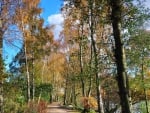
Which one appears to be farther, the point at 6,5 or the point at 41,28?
the point at 41,28

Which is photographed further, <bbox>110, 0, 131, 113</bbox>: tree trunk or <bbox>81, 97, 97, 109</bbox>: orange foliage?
<bbox>81, 97, 97, 109</bbox>: orange foliage

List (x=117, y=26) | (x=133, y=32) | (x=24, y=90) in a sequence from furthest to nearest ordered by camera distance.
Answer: (x=24, y=90), (x=133, y=32), (x=117, y=26)

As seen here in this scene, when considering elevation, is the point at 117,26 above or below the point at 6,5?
below

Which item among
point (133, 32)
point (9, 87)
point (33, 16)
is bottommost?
point (9, 87)

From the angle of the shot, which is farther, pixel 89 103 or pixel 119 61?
pixel 89 103

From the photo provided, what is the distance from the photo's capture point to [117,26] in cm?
1184

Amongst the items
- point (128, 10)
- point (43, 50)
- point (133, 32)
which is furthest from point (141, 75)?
point (128, 10)

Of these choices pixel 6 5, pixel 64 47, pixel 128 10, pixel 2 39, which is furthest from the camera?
pixel 64 47

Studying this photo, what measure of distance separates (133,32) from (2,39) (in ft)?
24.0

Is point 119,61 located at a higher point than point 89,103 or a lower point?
higher

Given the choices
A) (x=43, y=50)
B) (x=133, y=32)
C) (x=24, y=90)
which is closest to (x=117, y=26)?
(x=133, y=32)

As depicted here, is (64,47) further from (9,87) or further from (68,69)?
(9,87)

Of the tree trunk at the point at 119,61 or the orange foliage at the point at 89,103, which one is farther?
the orange foliage at the point at 89,103

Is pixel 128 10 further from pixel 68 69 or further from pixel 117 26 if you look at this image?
pixel 68 69
